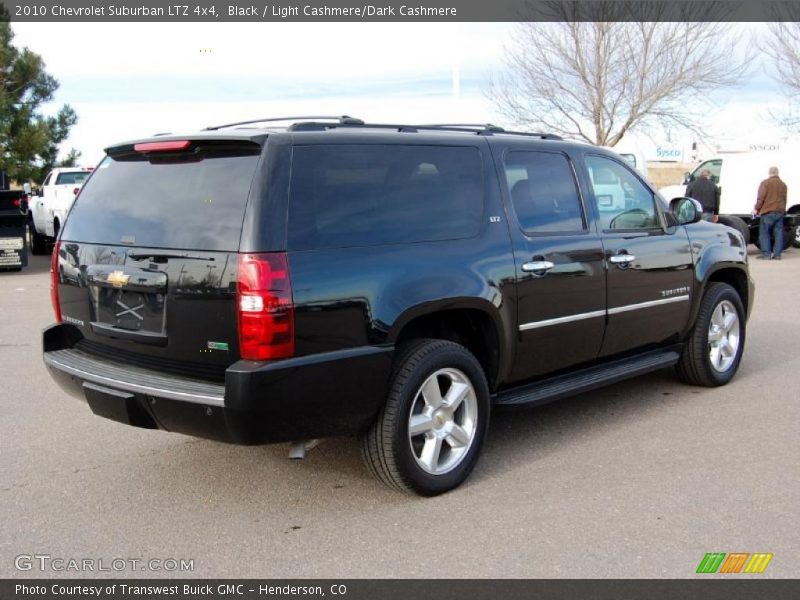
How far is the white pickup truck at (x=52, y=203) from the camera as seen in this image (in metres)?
17.2

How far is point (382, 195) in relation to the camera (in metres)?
4.26

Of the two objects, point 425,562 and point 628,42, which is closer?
point 425,562

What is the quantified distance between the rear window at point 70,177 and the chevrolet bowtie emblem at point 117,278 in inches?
619

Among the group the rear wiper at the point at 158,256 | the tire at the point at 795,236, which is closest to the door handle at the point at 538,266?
the rear wiper at the point at 158,256

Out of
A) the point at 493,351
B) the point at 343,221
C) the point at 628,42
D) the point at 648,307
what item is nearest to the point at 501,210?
the point at 493,351

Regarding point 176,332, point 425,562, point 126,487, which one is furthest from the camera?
point 126,487

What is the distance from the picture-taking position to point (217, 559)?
366 centimetres

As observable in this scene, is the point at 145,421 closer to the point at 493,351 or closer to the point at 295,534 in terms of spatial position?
the point at 295,534

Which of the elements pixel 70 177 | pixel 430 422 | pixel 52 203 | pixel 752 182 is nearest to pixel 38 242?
pixel 70 177

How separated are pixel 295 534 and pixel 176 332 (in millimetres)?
1084

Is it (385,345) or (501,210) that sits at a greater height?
(501,210)

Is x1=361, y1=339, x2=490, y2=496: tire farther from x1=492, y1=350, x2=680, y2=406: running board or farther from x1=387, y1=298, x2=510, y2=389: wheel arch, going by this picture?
x1=492, y1=350, x2=680, y2=406: running board

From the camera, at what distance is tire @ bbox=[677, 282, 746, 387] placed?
6285 millimetres

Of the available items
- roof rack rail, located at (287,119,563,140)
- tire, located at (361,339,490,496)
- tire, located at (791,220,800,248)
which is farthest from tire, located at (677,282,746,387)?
tire, located at (791,220,800,248)
